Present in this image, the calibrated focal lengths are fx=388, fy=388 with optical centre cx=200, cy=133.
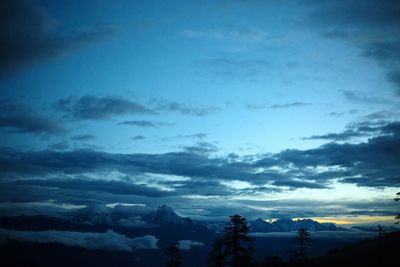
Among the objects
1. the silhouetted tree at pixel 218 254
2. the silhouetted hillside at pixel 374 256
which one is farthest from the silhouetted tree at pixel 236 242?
the silhouetted hillside at pixel 374 256

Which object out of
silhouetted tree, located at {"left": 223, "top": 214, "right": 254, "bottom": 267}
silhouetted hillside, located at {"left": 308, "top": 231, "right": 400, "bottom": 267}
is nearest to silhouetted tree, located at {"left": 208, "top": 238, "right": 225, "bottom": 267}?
silhouetted tree, located at {"left": 223, "top": 214, "right": 254, "bottom": 267}

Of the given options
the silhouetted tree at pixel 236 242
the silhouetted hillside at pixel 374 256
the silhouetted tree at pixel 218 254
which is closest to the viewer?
the silhouetted tree at pixel 236 242

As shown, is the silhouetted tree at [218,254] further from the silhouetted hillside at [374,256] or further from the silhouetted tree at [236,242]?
the silhouetted hillside at [374,256]

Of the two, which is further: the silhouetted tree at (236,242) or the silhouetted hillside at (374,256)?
the silhouetted hillside at (374,256)

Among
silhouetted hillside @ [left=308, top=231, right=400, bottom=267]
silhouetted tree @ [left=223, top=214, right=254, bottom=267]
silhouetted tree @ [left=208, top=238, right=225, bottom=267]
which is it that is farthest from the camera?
silhouetted hillside @ [left=308, top=231, right=400, bottom=267]

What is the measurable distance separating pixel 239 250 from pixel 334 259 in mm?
24748

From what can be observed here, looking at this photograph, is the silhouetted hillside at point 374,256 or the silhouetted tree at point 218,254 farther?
the silhouetted hillside at point 374,256

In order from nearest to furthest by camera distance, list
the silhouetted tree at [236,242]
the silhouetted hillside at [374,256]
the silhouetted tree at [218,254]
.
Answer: the silhouetted tree at [236,242] → the silhouetted tree at [218,254] → the silhouetted hillside at [374,256]

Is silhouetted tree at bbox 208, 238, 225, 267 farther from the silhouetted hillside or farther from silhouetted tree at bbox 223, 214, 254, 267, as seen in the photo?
the silhouetted hillside

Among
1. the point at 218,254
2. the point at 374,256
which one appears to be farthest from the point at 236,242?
the point at 374,256

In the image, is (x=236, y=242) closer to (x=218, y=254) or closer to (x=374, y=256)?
(x=218, y=254)

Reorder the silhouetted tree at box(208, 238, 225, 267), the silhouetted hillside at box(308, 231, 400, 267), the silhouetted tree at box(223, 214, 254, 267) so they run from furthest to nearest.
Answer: the silhouetted hillside at box(308, 231, 400, 267)
the silhouetted tree at box(208, 238, 225, 267)
the silhouetted tree at box(223, 214, 254, 267)

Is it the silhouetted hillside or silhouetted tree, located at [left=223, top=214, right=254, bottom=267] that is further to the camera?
the silhouetted hillside

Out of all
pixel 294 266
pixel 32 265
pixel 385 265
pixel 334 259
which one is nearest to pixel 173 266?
pixel 294 266
